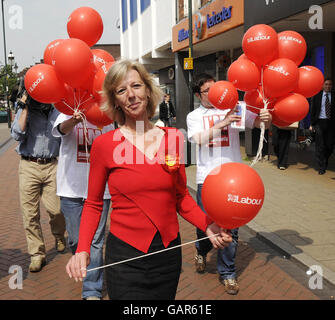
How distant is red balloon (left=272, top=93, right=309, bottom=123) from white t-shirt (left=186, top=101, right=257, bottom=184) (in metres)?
0.26

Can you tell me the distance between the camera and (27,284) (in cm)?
412

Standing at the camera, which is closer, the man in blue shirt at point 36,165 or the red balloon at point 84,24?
the red balloon at point 84,24

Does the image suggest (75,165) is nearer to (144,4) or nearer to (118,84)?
(118,84)

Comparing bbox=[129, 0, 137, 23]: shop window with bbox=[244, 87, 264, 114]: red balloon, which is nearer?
bbox=[244, 87, 264, 114]: red balloon

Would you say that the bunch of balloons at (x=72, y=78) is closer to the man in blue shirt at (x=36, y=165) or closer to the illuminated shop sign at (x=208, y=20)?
the man in blue shirt at (x=36, y=165)

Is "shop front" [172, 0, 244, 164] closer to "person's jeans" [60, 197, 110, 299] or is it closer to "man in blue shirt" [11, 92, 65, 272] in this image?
"man in blue shirt" [11, 92, 65, 272]

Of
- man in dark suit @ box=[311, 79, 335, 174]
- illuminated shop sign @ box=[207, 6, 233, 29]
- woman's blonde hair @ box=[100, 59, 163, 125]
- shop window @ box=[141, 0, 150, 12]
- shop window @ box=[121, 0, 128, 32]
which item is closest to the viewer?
woman's blonde hair @ box=[100, 59, 163, 125]

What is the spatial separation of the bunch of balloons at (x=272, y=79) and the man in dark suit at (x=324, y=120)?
5.60 m

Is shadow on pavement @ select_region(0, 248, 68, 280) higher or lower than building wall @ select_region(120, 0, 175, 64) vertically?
lower

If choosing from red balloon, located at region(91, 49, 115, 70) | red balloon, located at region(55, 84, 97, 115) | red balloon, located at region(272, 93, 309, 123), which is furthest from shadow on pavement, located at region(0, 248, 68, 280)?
red balloon, located at region(272, 93, 309, 123)

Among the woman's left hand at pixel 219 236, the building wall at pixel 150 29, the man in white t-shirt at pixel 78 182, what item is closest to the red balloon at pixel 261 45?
the man in white t-shirt at pixel 78 182

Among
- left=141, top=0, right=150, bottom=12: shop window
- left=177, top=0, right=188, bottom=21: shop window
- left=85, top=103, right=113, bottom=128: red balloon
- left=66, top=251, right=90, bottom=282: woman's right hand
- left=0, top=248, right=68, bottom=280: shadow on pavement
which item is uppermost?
left=141, top=0, right=150, bottom=12: shop window

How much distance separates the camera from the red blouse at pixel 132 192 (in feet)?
6.85

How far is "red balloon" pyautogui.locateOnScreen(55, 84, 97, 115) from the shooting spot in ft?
10.9
